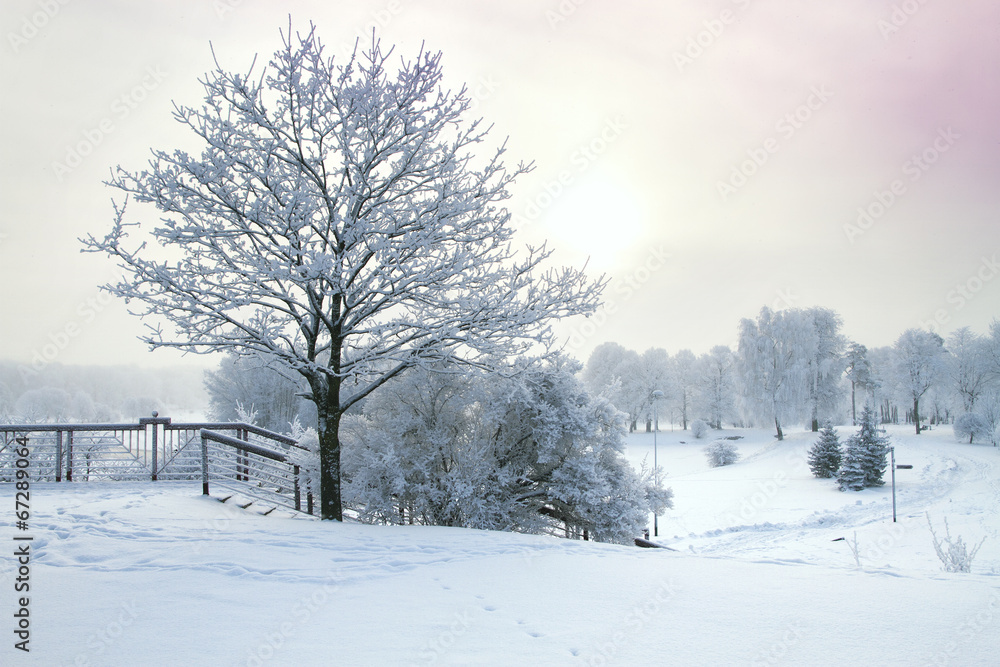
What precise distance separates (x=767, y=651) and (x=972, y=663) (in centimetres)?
124

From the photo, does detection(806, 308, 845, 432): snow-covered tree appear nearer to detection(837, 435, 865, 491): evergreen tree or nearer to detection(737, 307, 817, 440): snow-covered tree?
detection(737, 307, 817, 440): snow-covered tree

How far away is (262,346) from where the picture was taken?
9117mm

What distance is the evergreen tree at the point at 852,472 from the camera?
2839 centimetres

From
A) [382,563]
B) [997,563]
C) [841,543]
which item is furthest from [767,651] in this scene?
[841,543]

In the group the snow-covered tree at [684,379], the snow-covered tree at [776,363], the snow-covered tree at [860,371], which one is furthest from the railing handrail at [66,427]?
the snow-covered tree at [860,371]

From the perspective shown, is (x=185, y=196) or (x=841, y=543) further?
(x=841, y=543)

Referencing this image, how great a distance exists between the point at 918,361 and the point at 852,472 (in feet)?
105

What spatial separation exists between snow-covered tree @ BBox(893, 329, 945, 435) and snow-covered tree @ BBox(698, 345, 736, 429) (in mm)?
16640

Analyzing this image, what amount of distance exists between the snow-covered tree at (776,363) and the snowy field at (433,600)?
43.2 m

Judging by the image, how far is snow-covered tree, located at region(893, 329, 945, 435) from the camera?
170ft

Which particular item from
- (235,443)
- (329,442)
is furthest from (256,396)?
(329,442)

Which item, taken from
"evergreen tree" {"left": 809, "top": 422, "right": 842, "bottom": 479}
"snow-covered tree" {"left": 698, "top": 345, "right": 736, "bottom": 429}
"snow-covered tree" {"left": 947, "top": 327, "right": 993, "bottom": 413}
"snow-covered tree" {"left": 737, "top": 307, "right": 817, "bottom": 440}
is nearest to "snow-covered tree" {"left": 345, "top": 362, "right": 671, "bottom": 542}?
"evergreen tree" {"left": 809, "top": 422, "right": 842, "bottom": 479}

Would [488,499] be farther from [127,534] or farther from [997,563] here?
[997,563]

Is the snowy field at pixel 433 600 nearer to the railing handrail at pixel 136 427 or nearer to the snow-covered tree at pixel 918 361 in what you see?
the railing handrail at pixel 136 427
